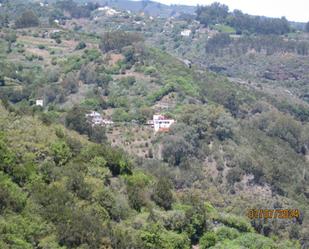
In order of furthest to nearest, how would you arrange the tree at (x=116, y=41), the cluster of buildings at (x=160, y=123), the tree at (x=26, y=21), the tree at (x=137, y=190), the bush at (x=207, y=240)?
the tree at (x=26, y=21) < the tree at (x=116, y=41) < the cluster of buildings at (x=160, y=123) < the tree at (x=137, y=190) < the bush at (x=207, y=240)

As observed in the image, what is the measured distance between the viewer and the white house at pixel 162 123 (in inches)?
2192

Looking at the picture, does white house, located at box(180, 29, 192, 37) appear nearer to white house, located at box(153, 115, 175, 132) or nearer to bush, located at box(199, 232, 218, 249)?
white house, located at box(153, 115, 175, 132)

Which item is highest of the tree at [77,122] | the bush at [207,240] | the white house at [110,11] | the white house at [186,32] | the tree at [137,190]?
the tree at [137,190]

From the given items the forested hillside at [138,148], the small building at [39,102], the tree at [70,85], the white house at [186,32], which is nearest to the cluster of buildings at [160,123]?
the forested hillside at [138,148]

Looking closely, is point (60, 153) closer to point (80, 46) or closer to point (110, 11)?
point (80, 46)

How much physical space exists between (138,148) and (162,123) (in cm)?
504

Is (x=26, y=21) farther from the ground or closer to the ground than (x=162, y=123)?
farther from the ground

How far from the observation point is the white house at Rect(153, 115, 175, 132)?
2192 inches

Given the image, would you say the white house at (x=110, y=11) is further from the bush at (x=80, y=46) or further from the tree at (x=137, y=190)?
the tree at (x=137, y=190)

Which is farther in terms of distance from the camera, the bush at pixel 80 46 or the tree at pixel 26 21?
the tree at pixel 26 21

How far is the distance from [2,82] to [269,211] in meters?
34.9
